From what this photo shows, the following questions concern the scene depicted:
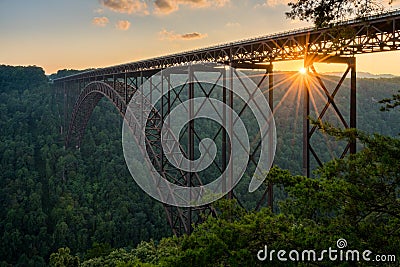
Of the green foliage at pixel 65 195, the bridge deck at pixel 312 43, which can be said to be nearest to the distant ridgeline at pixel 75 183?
the green foliage at pixel 65 195

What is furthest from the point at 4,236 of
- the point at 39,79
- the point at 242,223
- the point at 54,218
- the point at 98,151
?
the point at 39,79

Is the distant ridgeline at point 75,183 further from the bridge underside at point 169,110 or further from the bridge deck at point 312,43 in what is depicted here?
the bridge deck at point 312,43

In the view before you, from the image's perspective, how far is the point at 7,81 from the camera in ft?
213

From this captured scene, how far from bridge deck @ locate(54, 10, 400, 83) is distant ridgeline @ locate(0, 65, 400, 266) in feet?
25.8

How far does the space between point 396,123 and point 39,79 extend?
2156 inches

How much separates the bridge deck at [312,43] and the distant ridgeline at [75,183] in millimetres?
7863

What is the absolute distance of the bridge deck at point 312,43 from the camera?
702cm

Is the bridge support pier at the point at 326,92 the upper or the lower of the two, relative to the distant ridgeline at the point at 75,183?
upper

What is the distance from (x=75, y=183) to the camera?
3659 centimetres

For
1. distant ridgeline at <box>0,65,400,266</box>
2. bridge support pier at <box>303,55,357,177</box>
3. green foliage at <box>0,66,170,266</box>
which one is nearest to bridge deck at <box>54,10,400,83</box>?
bridge support pier at <box>303,55,357,177</box>

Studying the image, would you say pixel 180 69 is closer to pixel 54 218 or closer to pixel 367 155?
pixel 367 155

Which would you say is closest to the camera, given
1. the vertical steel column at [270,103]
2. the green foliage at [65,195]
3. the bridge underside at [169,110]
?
the bridge underside at [169,110]

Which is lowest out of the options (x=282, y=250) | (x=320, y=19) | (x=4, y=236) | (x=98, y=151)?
(x=4, y=236)

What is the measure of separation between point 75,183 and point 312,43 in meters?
32.0
